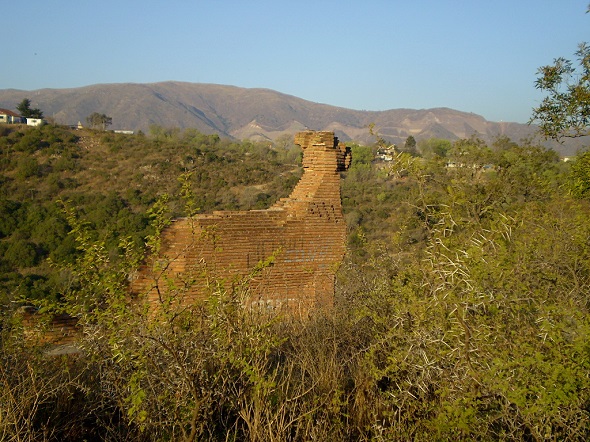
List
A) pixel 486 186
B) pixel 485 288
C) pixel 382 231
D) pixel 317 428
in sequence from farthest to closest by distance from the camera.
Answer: pixel 382 231, pixel 486 186, pixel 485 288, pixel 317 428

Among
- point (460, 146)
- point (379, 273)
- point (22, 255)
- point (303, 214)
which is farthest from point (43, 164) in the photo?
point (379, 273)

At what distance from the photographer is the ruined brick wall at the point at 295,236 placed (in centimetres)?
823

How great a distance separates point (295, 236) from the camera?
29.1ft

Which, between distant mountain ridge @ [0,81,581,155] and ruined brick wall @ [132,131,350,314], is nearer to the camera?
ruined brick wall @ [132,131,350,314]

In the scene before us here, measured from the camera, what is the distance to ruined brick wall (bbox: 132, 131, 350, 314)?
8234 millimetres

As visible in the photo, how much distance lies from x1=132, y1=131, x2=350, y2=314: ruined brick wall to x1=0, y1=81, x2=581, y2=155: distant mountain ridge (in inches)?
2672

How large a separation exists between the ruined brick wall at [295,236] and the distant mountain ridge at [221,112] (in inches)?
2672

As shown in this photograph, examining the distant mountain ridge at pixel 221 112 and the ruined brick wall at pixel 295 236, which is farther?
the distant mountain ridge at pixel 221 112

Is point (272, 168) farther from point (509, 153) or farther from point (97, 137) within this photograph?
point (509, 153)

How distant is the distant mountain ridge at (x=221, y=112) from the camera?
86.7 meters

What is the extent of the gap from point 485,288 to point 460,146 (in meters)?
16.1

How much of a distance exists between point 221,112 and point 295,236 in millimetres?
122562

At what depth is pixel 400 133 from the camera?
3024 inches

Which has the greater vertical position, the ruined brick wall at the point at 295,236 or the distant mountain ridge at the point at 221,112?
the ruined brick wall at the point at 295,236
